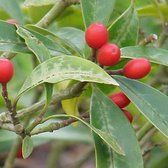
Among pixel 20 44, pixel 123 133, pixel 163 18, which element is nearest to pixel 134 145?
pixel 123 133

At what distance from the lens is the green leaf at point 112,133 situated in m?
1.32

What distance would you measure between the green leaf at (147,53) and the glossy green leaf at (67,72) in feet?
0.66

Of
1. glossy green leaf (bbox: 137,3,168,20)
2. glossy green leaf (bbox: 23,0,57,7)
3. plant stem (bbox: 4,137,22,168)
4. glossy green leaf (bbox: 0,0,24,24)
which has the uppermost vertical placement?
glossy green leaf (bbox: 23,0,57,7)

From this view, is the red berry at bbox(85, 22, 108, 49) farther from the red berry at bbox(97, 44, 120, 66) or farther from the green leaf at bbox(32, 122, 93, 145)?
the green leaf at bbox(32, 122, 93, 145)

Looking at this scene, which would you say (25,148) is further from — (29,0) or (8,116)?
(29,0)

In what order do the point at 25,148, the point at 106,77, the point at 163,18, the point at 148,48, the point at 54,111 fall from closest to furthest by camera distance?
1. the point at 106,77
2. the point at 25,148
3. the point at 148,48
4. the point at 163,18
5. the point at 54,111

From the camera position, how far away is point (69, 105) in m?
1.70

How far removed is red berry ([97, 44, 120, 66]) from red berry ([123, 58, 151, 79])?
0.05m

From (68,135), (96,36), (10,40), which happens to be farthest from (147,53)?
(68,135)

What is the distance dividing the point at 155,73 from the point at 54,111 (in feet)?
1.31

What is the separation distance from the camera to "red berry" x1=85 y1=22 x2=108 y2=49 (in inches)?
49.8

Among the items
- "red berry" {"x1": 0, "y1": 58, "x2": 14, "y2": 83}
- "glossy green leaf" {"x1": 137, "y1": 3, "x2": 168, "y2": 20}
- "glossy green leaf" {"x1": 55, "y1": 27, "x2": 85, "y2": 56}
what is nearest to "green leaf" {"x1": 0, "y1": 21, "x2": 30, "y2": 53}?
"red berry" {"x1": 0, "y1": 58, "x2": 14, "y2": 83}

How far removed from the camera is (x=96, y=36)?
126 cm

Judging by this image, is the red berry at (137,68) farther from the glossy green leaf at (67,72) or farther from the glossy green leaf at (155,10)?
the glossy green leaf at (155,10)
